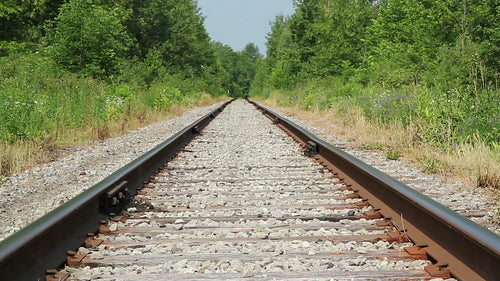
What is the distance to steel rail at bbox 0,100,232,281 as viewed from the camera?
221 centimetres

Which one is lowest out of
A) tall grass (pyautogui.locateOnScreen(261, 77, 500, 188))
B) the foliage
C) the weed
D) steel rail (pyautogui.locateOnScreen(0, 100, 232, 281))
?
steel rail (pyautogui.locateOnScreen(0, 100, 232, 281))

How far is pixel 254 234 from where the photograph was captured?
3.17 metres

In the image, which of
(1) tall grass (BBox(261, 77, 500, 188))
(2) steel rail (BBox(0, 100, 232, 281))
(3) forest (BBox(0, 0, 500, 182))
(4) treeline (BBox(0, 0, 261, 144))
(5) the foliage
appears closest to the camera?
(2) steel rail (BBox(0, 100, 232, 281))

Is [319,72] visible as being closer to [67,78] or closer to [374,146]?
[67,78]

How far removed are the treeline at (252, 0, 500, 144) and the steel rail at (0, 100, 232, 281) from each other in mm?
4323

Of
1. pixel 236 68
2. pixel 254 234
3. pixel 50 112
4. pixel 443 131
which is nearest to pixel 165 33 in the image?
pixel 50 112

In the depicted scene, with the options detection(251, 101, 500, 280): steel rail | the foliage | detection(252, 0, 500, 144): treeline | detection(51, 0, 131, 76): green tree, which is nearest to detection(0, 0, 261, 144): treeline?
detection(51, 0, 131, 76): green tree

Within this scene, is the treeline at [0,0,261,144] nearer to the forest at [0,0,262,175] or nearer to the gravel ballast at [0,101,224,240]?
the forest at [0,0,262,175]

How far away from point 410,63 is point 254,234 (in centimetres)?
1726

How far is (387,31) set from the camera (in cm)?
2636

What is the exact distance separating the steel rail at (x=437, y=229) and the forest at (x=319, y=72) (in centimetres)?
218

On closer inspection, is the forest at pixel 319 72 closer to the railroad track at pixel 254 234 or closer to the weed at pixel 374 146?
the weed at pixel 374 146

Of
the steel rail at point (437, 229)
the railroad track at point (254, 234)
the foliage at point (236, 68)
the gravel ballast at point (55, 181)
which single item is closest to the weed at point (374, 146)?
the railroad track at point (254, 234)

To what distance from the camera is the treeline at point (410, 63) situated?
7.18 m
